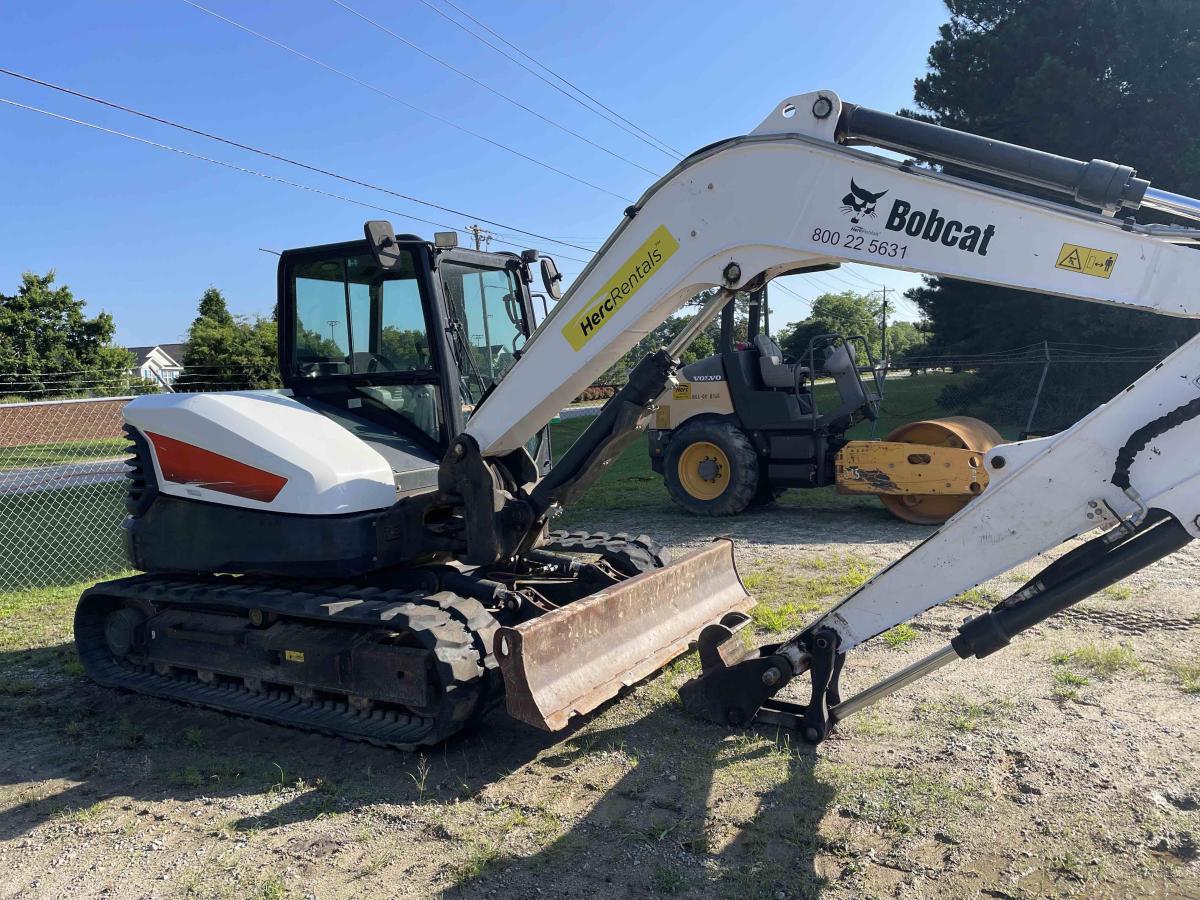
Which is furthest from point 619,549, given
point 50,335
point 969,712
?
point 50,335

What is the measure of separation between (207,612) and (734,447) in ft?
21.5

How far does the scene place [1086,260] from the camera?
10.3 feet

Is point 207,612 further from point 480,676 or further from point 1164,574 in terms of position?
point 1164,574

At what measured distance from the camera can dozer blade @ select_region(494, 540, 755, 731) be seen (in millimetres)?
3971

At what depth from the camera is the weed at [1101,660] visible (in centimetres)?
491

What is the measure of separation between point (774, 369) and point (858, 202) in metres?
7.05

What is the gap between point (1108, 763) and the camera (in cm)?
386

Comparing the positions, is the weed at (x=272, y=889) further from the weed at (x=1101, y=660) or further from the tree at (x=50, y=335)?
the tree at (x=50, y=335)

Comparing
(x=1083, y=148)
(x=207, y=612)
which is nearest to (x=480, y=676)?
(x=207, y=612)

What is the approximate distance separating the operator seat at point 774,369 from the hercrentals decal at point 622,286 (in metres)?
6.45

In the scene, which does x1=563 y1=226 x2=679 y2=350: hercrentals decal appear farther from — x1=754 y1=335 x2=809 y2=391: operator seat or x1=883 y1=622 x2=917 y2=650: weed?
x1=754 y1=335 x2=809 y2=391: operator seat

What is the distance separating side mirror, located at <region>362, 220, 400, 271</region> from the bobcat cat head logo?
2351mm

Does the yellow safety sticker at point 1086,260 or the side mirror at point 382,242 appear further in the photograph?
the side mirror at point 382,242

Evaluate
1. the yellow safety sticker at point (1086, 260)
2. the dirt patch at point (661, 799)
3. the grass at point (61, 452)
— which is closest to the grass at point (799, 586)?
the dirt patch at point (661, 799)
